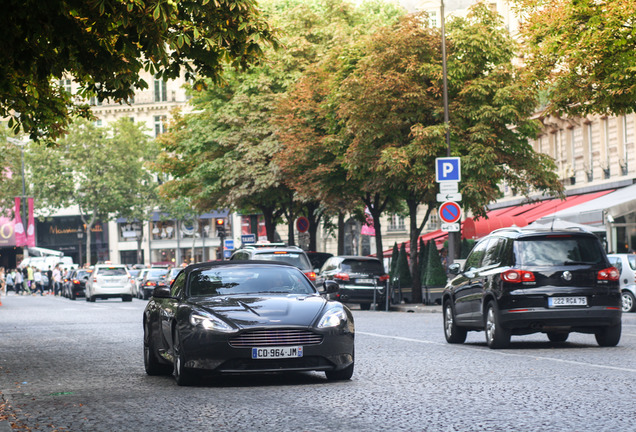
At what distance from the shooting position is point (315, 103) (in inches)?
1711

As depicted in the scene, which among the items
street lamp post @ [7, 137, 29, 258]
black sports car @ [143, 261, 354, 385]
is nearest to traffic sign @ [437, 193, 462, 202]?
black sports car @ [143, 261, 354, 385]

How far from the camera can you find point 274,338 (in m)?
12.0

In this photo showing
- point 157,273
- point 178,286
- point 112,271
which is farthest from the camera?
point 157,273

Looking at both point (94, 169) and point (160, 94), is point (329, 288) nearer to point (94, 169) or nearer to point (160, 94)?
point (94, 169)

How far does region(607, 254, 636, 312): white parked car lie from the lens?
29.9 meters

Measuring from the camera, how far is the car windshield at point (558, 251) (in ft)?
55.3

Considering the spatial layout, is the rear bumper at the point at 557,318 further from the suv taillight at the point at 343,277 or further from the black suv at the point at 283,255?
the suv taillight at the point at 343,277

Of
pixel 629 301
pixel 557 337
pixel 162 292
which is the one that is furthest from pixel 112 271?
pixel 162 292

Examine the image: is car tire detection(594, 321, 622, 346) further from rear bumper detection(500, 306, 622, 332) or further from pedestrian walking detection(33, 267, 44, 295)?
pedestrian walking detection(33, 267, 44, 295)

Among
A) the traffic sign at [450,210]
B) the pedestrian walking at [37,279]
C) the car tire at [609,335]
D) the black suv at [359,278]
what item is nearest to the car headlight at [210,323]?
the car tire at [609,335]

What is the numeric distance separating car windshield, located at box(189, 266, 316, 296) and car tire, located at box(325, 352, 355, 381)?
1051 mm

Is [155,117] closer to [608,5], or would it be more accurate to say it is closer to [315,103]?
[315,103]

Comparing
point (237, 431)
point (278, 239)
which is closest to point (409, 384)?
point (237, 431)

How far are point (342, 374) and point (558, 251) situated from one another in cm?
543
